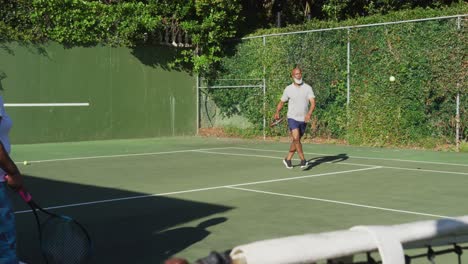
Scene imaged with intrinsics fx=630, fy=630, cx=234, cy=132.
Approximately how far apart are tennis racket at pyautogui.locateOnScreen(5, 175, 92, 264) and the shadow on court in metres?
0.64

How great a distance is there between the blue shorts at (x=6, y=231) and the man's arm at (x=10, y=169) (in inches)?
3.8

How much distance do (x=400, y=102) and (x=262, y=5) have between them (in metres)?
10.2

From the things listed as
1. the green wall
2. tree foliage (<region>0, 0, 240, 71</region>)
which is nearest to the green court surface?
the green wall

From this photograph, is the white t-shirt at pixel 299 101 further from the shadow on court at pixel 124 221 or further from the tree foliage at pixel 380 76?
the tree foliage at pixel 380 76

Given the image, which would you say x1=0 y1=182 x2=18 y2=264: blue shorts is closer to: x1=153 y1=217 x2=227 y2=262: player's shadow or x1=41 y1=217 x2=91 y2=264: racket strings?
x1=41 y1=217 x2=91 y2=264: racket strings

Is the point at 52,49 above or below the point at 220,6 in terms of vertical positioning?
below

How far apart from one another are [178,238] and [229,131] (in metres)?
14.1

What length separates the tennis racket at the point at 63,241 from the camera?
4.11 m

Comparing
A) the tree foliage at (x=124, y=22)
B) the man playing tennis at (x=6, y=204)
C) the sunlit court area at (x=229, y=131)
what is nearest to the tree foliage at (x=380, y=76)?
the sunlit court area at (x=229, y=131)

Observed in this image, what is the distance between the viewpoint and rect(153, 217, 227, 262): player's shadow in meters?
5.17

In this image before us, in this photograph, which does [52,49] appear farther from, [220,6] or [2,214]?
[2,214]

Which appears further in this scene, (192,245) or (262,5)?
(262,5)

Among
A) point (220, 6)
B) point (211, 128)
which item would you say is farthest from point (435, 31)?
point (211, 128)

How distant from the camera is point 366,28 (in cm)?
1588
